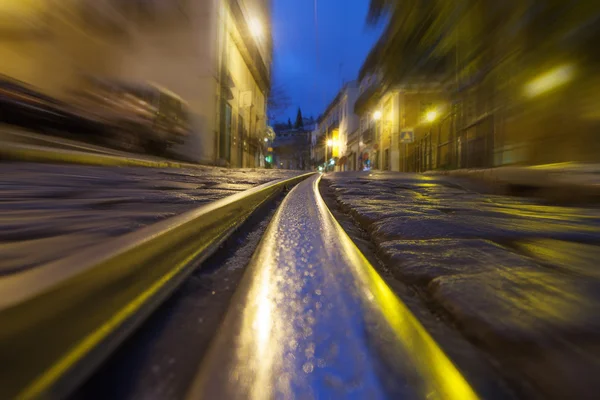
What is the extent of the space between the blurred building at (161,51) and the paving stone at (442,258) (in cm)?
741

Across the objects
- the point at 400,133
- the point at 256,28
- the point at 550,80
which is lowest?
the point at 550,80

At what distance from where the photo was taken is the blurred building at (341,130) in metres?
31.5

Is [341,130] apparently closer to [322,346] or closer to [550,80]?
[550,80]

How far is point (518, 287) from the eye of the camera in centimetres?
75

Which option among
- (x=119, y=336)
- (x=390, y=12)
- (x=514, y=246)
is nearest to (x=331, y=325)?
(x=119, y=336)

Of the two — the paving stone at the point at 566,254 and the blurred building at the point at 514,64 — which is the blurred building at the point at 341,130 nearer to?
the blurred building at the point at 514,64

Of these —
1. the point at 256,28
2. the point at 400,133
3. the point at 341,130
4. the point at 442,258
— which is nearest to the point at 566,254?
the point at 442,258

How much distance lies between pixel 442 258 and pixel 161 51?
42.6ft

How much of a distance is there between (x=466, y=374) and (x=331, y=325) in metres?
0.23

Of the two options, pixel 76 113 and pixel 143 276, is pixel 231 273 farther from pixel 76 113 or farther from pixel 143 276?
pixel 76 113

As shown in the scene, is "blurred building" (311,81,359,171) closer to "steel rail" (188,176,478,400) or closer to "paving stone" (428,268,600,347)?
"paving stone" (428,268,600,347)

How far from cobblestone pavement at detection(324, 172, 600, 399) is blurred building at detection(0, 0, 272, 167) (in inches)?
294

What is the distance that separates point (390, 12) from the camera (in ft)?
8.70

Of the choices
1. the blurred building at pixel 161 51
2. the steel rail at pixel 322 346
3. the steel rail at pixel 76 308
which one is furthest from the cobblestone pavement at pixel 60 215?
the blurred building at pixel 161 51
